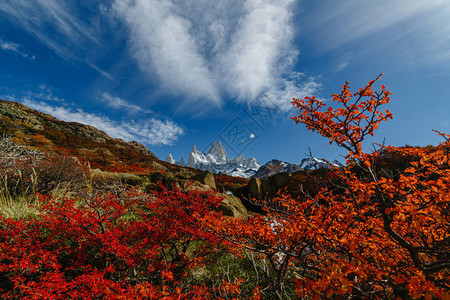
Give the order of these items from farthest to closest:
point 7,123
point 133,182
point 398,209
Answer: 1. point 7,123
2. point 133,182
3. point 398,209

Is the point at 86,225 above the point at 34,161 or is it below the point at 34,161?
below

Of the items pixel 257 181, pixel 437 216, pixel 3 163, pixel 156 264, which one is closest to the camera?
pixel 437 216

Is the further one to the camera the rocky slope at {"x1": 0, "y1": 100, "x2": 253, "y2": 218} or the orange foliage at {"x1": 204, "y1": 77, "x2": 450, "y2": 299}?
the rocky slope at {"x1": 0, "y1": 100, "x2": 253, "y2": 218}

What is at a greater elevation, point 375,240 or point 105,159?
point 105,159

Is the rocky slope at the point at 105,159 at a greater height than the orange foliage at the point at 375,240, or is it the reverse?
the rocky slope at the point at 105,159

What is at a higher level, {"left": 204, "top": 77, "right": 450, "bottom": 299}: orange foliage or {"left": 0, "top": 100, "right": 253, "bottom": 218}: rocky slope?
{"left": 0, "top": 100, "right": 253, "bottom": 218}: rocky slope

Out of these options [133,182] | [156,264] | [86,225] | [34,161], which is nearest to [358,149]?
[156,264]

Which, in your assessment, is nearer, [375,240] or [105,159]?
[375,240]

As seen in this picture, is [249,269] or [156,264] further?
[249,269]

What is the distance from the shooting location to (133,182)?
17.0 metres

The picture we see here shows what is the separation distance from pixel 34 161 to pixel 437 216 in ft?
55.4

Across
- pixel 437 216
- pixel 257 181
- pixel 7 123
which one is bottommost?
pixel 437 216

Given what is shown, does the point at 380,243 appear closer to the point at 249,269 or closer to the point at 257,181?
the point at 249,269

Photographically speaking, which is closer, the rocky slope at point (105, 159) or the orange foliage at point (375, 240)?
the orange foliage at point (375, 240)
